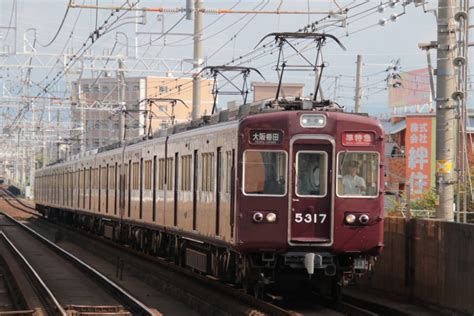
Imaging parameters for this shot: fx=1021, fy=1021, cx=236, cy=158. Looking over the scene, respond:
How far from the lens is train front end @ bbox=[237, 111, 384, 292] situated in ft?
43.5

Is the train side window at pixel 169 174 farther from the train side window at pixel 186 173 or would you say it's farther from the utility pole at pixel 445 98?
the utility pole at pixel 445 98

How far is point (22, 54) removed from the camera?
39.3 meters

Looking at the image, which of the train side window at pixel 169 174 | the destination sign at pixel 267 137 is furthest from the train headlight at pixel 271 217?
the train side window at pixel 169 174

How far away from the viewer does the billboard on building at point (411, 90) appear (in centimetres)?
4184

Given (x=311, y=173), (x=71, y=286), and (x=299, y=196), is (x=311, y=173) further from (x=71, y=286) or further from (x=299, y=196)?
(x=71, y=286)

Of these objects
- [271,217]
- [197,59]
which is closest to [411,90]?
[197,59]

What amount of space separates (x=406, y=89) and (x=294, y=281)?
108 ft

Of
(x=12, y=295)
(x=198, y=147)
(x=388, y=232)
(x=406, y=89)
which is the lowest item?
(x=12, y=295)

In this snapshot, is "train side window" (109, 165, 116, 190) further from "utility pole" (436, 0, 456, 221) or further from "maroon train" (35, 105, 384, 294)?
"utility pole" (436, 0, 456, 221)

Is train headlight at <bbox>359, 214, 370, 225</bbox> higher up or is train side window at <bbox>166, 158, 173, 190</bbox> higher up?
train side window at <bbox>166, 158, 173, 190</bbox>

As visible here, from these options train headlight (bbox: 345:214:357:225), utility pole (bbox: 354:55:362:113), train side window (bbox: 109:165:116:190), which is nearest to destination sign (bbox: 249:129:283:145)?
train headlight (bbox: 345:214:357:225)

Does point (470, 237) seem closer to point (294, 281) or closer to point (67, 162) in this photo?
point (294, 281)

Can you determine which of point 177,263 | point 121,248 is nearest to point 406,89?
point 121,248

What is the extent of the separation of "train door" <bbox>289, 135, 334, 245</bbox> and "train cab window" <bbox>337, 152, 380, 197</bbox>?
0.52ft
